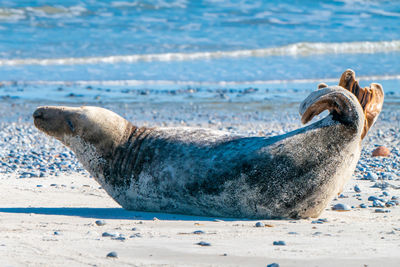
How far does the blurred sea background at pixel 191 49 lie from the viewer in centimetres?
1571

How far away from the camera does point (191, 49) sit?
2353 centimetres

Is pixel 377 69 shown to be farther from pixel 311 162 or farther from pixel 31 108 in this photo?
pixel 311 162

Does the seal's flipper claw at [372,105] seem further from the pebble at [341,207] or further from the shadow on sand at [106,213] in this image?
the shadow on sand at [106,213]

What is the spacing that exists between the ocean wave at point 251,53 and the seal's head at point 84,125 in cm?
1488

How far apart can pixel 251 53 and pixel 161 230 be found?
19075 millimetres

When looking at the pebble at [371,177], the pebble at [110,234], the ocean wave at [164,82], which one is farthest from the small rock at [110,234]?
the ocean wave at [164,82]

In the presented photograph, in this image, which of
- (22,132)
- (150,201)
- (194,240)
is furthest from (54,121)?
(22,132)

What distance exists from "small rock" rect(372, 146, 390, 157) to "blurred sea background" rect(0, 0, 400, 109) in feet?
16.8

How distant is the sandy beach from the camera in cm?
369

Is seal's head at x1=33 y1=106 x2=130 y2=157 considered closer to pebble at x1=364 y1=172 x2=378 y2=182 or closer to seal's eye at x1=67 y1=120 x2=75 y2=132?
seal's eye at x1=67 y1=120 x2=75 y2=132

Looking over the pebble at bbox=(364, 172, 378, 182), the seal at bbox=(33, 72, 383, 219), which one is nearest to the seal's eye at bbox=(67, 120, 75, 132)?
the seal at bbox=(33, 72, 383, 219)

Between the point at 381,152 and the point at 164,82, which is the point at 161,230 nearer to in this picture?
the point at 381,152

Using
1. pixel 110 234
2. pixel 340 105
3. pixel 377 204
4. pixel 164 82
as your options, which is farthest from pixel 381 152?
pixel 164 82

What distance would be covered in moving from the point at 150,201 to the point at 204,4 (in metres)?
29.2
